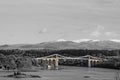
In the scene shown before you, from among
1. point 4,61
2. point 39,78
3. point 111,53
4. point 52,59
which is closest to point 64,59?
point 52,59

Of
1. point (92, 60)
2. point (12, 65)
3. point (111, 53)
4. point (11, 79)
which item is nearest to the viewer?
point (11, 79)

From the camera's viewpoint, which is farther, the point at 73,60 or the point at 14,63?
the point at 73,60

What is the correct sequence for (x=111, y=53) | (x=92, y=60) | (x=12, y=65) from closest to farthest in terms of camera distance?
(x=12, y=65) < (x=92, y=60) < (x=111, y=53)

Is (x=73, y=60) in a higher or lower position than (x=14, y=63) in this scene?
higher

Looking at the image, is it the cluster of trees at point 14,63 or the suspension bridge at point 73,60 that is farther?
the suspension bridge at point 73,60

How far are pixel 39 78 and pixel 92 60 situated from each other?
2383 inches

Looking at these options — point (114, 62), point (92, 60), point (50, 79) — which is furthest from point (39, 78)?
point (92, 60)

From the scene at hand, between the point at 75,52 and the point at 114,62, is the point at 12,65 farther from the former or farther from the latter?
the point at 75,52

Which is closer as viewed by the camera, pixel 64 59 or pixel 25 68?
pixel 25 68

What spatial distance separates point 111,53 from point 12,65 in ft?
206

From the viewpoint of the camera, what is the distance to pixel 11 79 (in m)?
65.8

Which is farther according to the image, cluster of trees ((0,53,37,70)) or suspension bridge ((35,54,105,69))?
suspension bridge ((35,54,105,69))

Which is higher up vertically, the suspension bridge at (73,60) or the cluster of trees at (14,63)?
the suspension bridge at (73,60)

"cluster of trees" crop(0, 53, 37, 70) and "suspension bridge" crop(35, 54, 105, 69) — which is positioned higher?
"suspension bridge" crop(35, 54, 105, 69)
